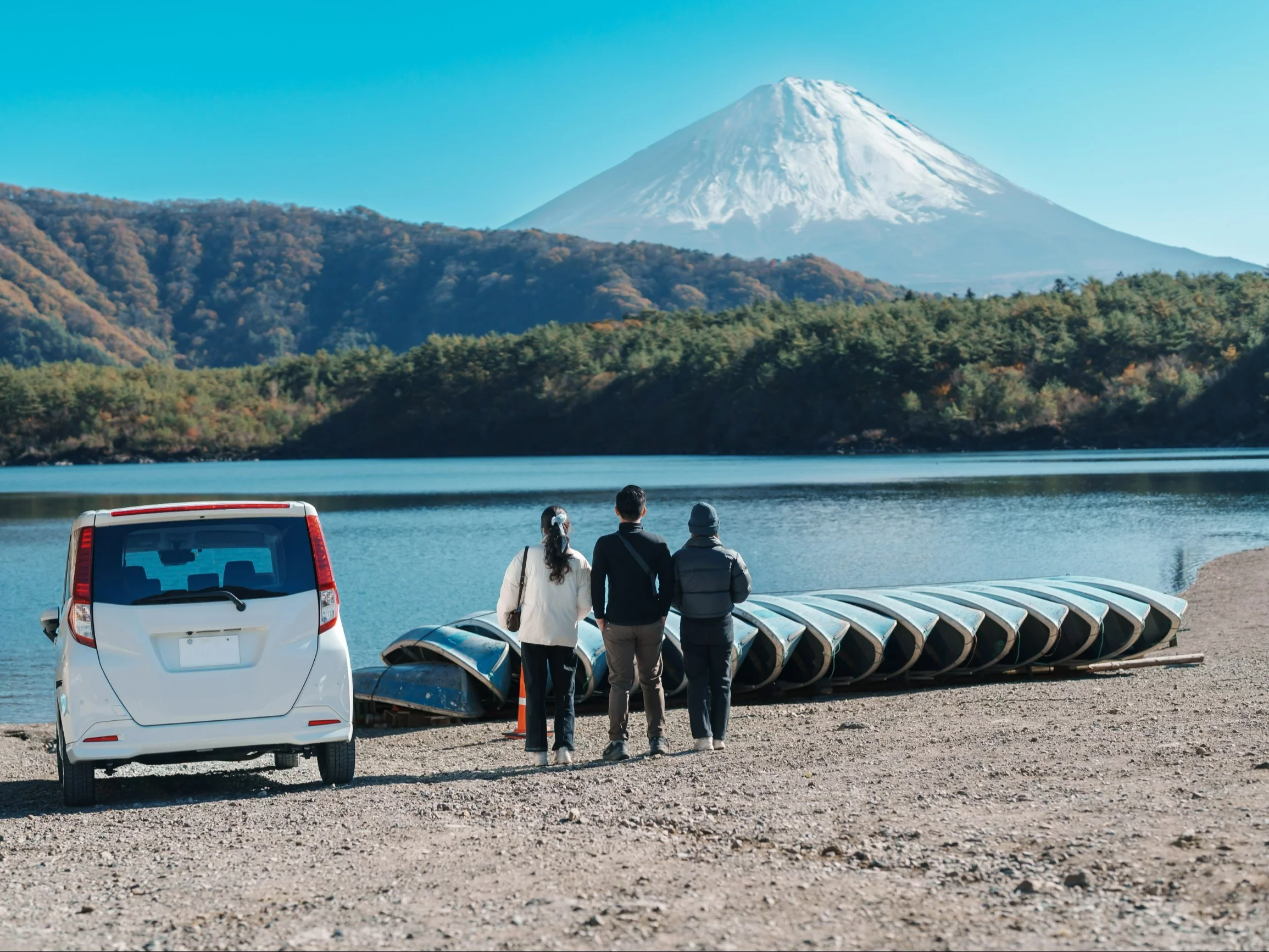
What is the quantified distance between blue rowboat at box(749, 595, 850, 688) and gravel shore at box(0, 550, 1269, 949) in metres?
3.15

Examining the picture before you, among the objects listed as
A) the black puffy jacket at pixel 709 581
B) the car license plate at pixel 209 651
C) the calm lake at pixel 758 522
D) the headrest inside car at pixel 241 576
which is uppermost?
the headrest inside car at pixel 241 576

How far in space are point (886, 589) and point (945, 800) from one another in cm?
944

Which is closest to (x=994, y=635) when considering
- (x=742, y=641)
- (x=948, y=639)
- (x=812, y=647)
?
(x=948, y=639)

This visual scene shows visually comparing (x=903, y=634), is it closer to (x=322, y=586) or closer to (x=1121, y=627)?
(x=1121, y=627)

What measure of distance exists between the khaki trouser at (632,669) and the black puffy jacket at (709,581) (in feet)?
0.94

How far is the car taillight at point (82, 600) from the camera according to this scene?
761cm

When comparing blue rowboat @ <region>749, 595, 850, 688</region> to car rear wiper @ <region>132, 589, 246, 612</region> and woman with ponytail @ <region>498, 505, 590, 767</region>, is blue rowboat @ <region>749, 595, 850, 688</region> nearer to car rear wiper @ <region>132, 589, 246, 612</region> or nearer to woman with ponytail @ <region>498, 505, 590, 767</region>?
woman with ponytail @ <region>498, 505, 590, 767</region>

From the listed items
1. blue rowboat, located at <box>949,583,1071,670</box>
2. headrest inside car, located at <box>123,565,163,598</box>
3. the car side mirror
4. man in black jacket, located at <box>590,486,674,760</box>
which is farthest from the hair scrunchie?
blue rowboat, located at <box>949,583,1071,670</box>

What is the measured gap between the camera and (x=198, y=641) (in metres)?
7.71

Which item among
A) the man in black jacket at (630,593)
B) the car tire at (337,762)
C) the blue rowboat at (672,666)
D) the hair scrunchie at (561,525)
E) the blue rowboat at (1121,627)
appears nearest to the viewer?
the car tire at (337,762)

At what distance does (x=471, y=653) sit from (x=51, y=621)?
188 inches

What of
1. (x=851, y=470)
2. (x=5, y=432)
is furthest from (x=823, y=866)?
(x=5, y=432)

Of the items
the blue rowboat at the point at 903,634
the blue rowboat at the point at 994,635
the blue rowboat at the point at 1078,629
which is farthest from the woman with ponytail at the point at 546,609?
the blue rowboat at the point at 1078,629

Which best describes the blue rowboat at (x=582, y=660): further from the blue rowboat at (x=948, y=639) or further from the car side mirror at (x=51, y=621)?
the car side mirror at (x=51, y=621)
